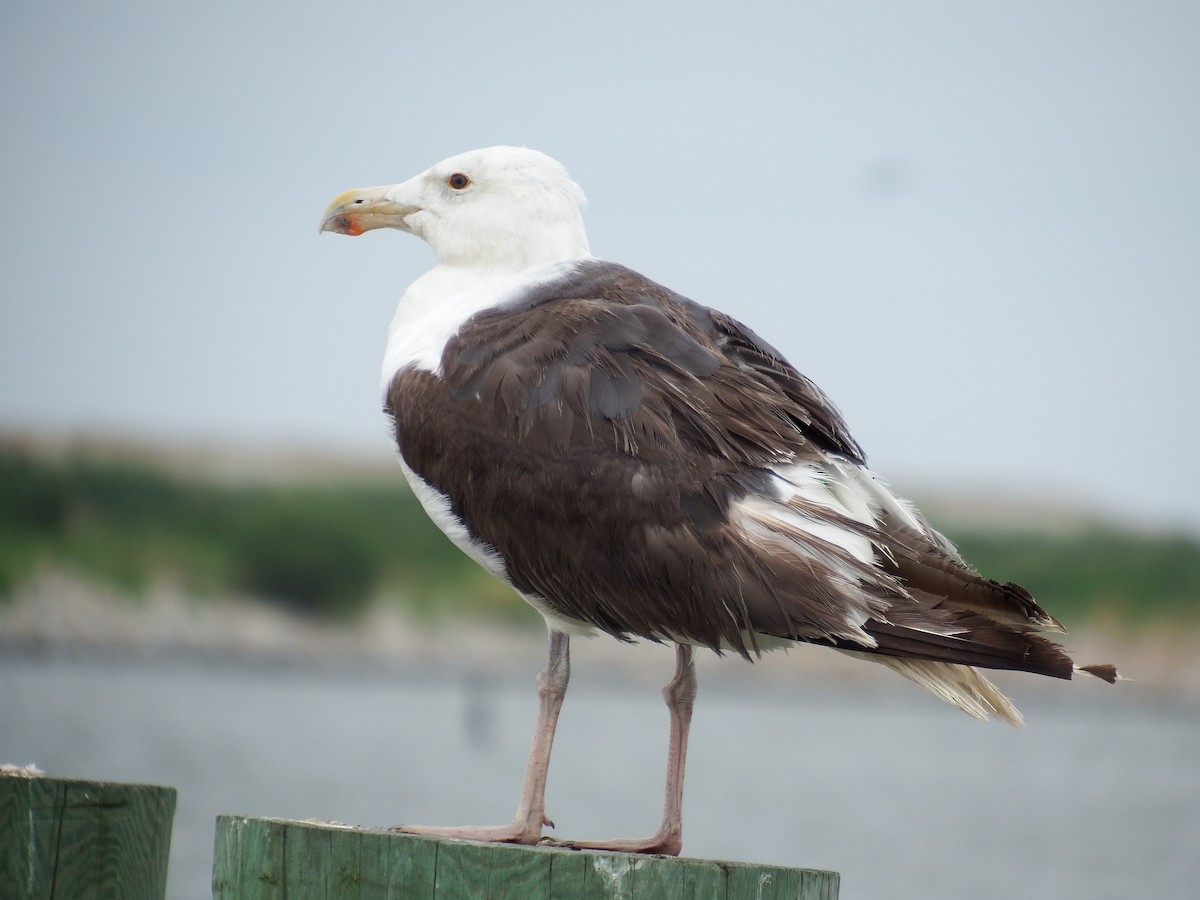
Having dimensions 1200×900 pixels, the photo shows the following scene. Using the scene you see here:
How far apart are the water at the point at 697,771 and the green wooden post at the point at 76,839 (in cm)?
1234

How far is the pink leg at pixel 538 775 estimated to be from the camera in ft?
15.5

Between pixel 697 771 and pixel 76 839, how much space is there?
82.2 feet

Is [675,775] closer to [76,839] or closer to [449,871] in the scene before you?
[449,871]

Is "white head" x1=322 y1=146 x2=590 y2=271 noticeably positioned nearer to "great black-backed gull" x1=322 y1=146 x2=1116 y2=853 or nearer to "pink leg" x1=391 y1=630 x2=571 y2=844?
"great black-backed gull" x1=322 y1=146 x2=1116 y2=853

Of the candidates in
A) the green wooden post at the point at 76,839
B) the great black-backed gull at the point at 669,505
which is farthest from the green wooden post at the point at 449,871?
the great black-backed gull at the point at 669,505

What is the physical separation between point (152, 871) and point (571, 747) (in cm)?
2690

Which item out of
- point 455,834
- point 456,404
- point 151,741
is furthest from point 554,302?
point 151,741

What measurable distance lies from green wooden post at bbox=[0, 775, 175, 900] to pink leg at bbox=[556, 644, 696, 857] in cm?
135

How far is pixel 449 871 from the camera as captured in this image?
368 centimetres

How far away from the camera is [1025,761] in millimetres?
32125

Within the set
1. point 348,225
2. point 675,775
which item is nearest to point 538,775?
point 675,775

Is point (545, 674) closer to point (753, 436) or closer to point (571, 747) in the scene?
point (753, 436)

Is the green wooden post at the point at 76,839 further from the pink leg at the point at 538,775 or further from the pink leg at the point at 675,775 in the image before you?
the pink leg at the point at 675,775

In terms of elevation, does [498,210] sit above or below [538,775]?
above
